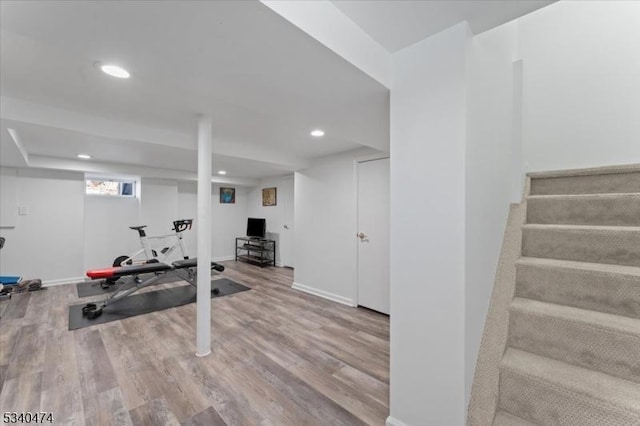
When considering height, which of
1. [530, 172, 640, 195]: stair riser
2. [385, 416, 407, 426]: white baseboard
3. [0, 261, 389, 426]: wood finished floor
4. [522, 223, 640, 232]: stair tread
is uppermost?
[530, 172, 640, 195]: stair riser

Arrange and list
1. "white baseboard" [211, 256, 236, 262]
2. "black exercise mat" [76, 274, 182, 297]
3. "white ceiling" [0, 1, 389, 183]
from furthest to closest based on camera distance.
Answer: "white baseboard" [211, 256, 236, 262] < "black exercise mat" [76, 274, 182, 297] < "white ceiling" [0, 1, 389, 183]

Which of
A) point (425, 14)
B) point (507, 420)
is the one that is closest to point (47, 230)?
point (425, 14)

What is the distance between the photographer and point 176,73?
139 centimetres

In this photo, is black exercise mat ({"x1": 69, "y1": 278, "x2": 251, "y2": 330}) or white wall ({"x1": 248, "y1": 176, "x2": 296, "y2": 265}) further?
white wall ({"x1": 248, "y1": 176, "x2": 296, "y2": 265})

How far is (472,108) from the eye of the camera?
132 cm

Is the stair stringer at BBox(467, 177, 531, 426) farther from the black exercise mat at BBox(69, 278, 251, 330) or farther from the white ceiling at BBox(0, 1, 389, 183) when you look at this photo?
the black exercise mat at BBox(69, 278, 251, 330)

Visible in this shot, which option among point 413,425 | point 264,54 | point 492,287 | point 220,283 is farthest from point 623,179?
point 220,283

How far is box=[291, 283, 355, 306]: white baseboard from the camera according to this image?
3826 millimetres

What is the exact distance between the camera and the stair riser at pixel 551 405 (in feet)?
3.49

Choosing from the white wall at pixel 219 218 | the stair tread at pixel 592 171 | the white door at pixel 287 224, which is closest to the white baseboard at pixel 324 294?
the white door at pixel 287 224

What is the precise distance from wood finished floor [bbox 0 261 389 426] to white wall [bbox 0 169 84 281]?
1322 millimetres

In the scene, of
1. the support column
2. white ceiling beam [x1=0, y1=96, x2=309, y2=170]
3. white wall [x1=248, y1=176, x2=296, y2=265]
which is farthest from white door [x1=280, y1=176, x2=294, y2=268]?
the support column

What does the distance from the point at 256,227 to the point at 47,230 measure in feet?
12.3

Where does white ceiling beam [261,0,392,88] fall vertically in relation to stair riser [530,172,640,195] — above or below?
above
